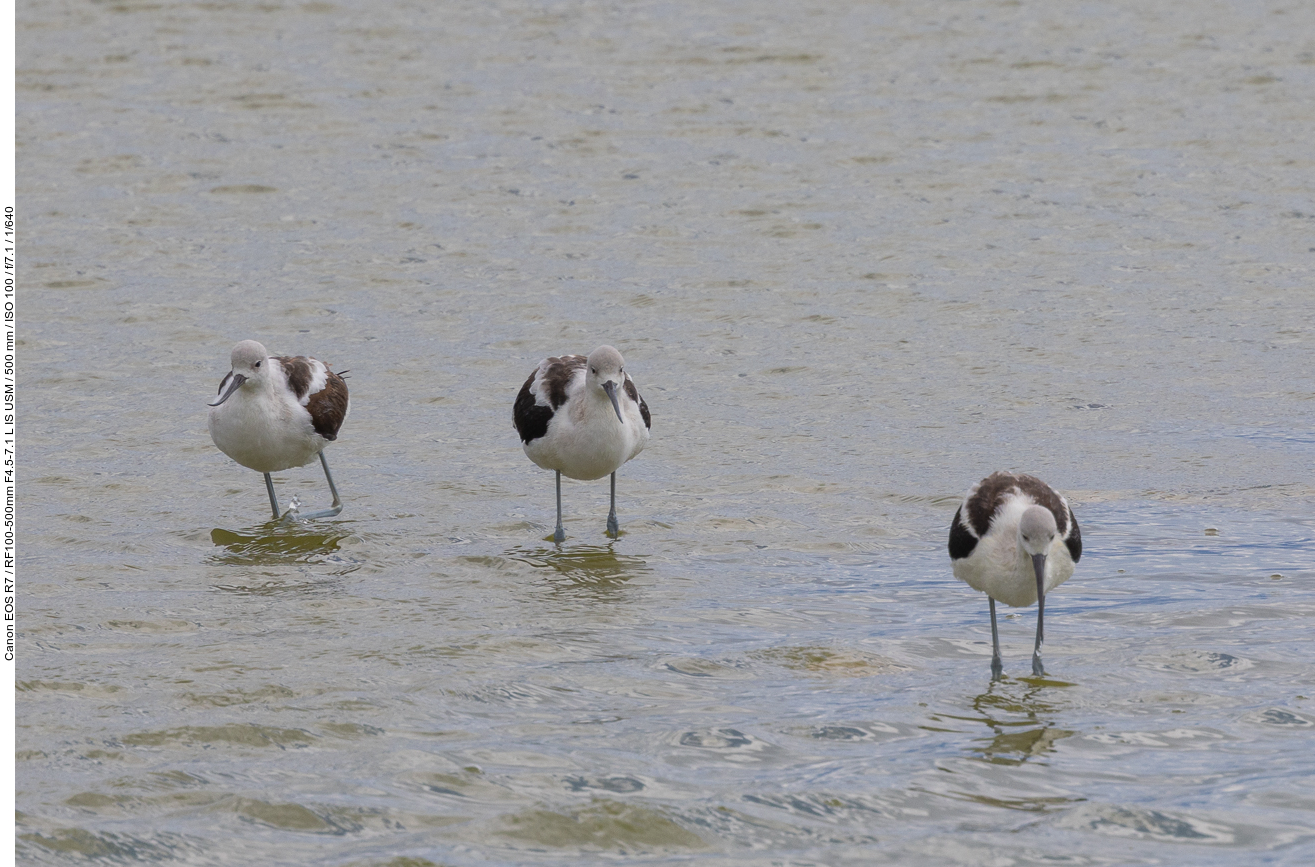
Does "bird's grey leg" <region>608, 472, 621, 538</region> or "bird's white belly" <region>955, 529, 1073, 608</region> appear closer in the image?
"bird's white belly" <region>955, 529, 1073, 608</region>

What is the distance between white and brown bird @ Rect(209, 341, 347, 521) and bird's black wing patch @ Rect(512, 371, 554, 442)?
46.5 inches

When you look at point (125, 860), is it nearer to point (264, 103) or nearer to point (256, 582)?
point (256, 582)

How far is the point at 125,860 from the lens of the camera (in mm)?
6266

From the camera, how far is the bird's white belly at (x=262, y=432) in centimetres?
1081

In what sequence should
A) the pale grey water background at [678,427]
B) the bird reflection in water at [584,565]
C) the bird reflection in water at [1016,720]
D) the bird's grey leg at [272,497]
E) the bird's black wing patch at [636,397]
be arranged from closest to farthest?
1. the pale grey water background at [678,427]
2. the bird reflection in water at [1016,720]
3. the bird reflection in water at [584,565]
4. the bird's black wing patch at [636,397]
5. the bird's grey leg at [272,497]

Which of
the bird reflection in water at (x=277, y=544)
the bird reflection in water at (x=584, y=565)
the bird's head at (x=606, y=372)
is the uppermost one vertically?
the bird's head at (x=606, y=372)

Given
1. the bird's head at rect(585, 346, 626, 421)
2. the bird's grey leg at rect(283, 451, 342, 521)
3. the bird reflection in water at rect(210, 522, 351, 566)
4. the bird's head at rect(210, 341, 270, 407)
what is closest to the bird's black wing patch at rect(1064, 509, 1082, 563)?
the bird's head at rect(585, 346, 626, 421)

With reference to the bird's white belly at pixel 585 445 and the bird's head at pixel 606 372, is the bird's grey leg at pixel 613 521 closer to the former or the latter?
the bird's white belly at pixel 585 445

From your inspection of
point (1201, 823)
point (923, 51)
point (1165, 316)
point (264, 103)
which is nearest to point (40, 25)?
point (264, 103)

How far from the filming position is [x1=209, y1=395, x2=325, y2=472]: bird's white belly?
35.5 ft

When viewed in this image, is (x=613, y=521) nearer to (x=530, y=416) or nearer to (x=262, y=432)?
(x=530, y=416)

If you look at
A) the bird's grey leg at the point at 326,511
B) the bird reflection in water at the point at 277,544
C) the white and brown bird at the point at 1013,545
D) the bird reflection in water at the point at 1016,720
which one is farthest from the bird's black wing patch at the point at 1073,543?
the bird's grey leg at the point at 326,511

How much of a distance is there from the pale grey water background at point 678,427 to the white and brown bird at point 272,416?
0.45m

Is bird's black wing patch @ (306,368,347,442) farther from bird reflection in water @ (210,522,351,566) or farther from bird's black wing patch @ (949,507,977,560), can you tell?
bird's black wing patch @ (949,507,977,560)
